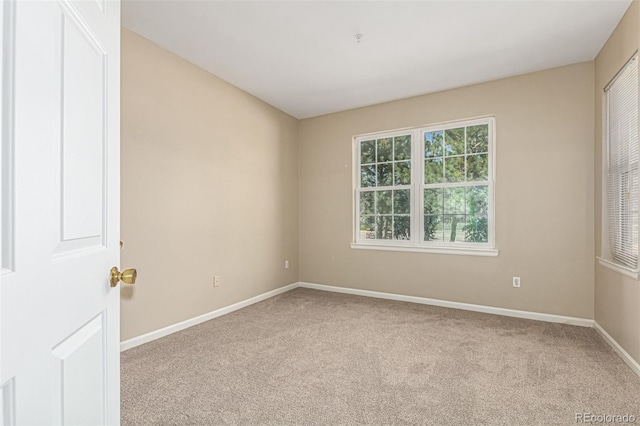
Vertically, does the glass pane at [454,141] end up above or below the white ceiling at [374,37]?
below

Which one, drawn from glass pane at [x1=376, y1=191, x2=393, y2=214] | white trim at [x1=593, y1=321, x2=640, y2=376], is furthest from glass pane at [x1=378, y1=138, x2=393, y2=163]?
white trim at [x1=593, y1=321, x2=640, y2=376]

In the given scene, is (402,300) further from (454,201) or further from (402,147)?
(402,147)

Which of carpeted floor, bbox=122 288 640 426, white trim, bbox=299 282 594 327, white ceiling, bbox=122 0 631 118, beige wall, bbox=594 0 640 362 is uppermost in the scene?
white ceiling, bbox=122 0 631 118

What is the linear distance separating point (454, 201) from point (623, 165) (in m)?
1.56

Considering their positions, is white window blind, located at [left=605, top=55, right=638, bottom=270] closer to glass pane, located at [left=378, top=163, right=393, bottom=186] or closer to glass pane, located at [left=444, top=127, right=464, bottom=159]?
glass pane, located at [left=444, top=127, right=464, bottom=159]

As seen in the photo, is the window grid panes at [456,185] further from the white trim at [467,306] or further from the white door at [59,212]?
the white door at [59,212]

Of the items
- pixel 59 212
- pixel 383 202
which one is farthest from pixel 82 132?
pixel 383 202

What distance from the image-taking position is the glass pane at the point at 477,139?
3.78m

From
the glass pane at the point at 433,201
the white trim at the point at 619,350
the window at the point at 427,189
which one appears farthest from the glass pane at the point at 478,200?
the white trim at the point at 619,350

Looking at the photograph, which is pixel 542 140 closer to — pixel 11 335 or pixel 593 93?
pixel 593 93

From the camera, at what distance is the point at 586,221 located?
3229mm

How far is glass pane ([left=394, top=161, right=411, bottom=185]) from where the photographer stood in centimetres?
426

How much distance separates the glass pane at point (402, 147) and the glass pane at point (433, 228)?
32.8 inches

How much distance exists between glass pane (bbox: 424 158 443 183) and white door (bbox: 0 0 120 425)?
3.67 meters
